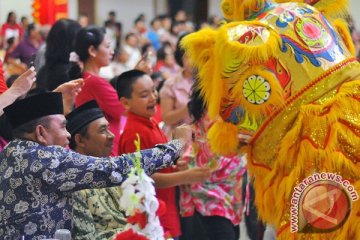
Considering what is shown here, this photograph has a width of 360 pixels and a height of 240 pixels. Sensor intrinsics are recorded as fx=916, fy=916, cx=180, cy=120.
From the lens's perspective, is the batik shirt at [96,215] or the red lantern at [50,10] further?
the red lantern at [50,10]

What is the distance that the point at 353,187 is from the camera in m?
4.32

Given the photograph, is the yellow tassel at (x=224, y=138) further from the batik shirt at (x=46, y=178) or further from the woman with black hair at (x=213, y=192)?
the woman with black hair at (x=213, y=192)

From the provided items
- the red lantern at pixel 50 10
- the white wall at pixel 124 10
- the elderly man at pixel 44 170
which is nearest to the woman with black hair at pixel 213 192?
the elderly man at pixel 44 170

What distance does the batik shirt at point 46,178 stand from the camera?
385 centimetres

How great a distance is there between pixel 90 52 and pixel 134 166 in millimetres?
2279

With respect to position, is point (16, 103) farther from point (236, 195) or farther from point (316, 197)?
point (236, 195)

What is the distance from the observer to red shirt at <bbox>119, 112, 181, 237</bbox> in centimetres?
507

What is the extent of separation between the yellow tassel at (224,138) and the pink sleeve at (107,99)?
3.37ft

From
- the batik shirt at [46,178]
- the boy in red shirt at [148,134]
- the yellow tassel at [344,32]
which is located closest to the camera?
the batik shirt at [46,178]

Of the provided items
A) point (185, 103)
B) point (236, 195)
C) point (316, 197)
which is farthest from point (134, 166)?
point (185, 103)

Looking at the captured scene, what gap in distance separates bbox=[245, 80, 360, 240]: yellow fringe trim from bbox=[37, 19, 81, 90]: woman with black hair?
1.98 m

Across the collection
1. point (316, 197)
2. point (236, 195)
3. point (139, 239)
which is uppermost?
point (139, 239)

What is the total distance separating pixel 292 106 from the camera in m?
4.44

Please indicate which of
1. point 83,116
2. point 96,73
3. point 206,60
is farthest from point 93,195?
point 96,73
